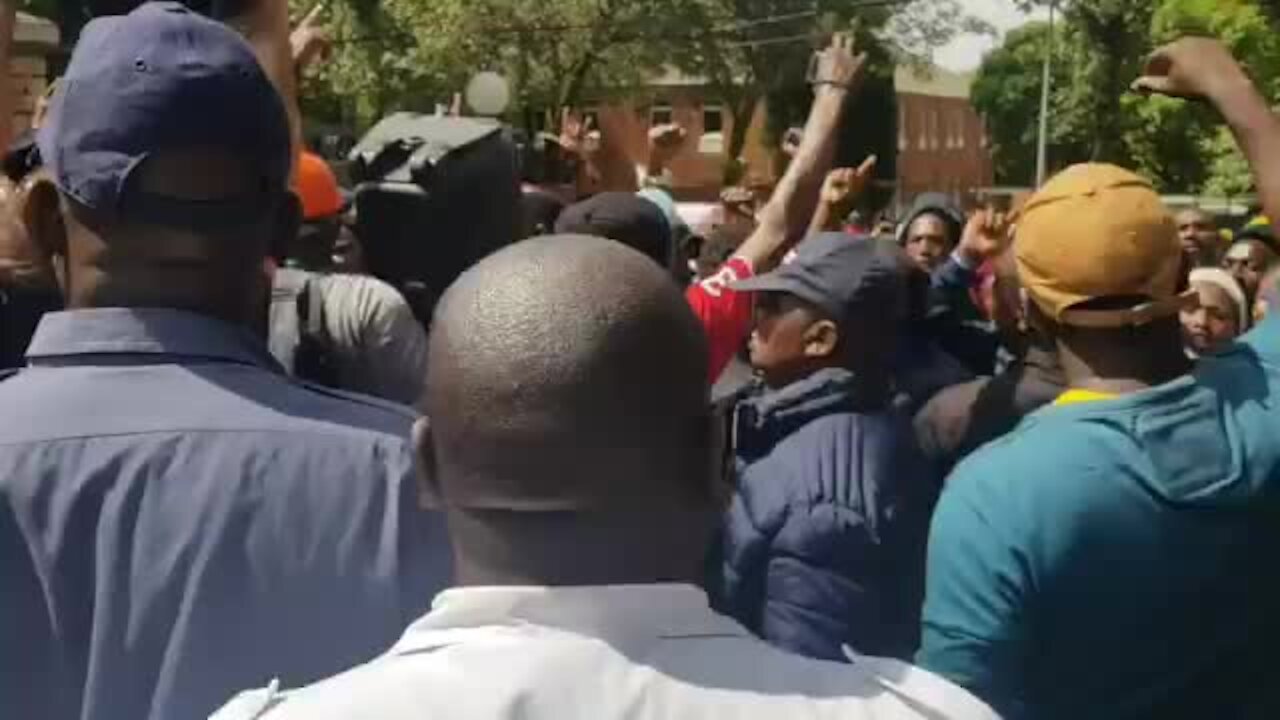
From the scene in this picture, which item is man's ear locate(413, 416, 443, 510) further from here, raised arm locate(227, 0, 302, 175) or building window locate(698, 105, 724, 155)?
building window locate(698, 105, 724, 155)

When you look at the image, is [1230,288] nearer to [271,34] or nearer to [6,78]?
[271,34]

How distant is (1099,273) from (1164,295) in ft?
0.39

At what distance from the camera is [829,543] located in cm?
383

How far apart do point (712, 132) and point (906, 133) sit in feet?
78.0

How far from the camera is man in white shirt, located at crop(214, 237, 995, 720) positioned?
5.08 ft

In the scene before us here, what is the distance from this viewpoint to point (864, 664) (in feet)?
5.36

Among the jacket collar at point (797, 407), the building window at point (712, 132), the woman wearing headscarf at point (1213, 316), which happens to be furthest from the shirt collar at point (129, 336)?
the building window at point (712, 132)

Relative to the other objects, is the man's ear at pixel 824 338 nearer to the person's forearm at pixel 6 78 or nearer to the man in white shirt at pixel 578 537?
the person's forearm at pixel 6 78

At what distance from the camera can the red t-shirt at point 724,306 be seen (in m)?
4.94

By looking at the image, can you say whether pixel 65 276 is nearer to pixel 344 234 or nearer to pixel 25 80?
pixel 344 234

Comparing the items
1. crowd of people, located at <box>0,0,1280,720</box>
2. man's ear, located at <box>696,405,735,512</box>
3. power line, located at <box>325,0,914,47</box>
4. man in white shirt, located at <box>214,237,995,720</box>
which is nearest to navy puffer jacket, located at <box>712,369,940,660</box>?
crowd of people, located at <box>0,0,1280,720</box>

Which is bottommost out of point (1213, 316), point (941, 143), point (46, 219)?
point (941, 143)

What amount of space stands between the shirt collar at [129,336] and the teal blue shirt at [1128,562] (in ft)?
3.95

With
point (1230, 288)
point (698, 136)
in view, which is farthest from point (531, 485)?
point (698, 136)
